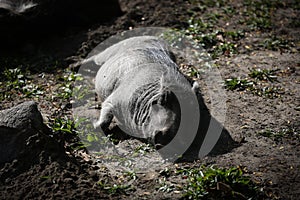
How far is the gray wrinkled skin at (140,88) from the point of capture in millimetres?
4664

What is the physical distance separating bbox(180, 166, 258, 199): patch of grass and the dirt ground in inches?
4.6

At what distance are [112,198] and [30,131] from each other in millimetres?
1186

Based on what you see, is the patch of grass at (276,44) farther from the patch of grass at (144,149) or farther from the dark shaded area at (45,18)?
the patch of grass at (144,149)

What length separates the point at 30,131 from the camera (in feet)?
15.2

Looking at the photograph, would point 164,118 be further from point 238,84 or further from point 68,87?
point 68,87

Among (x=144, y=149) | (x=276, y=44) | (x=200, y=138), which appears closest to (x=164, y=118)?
(x=144, y=149)

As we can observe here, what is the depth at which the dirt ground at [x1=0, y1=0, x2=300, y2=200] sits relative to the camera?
4227 mm

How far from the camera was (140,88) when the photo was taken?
5109 mm

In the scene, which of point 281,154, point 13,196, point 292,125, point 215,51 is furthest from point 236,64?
point 13,196

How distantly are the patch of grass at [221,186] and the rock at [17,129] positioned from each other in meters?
1.64

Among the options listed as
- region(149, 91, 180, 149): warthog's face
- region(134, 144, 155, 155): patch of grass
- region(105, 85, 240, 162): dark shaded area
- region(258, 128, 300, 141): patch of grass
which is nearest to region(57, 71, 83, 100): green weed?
region(105, 85, 240, 162): dark shaded area

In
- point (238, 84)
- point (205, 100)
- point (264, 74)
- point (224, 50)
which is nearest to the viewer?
point (205, 100)

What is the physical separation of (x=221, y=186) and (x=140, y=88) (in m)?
1.59

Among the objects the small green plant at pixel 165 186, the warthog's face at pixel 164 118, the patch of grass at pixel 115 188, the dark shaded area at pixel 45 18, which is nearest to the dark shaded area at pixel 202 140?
the warthog's face at pixel 164 118
